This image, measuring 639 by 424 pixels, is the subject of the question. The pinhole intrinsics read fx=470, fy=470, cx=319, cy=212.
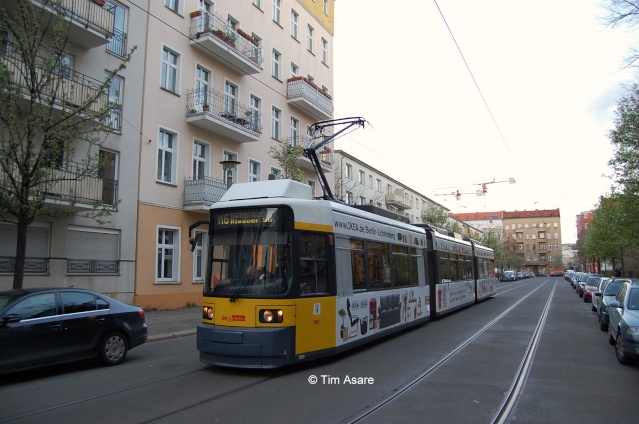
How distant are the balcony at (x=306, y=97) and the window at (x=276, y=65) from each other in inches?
31.9

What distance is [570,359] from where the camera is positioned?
30.9ft

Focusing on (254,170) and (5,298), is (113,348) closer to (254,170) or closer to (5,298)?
(5,298)

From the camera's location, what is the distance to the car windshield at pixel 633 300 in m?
9.46

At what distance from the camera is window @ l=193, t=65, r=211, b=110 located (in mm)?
22141

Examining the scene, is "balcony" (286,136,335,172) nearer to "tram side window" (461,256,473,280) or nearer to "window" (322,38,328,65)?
"window" (322,38,328,65)

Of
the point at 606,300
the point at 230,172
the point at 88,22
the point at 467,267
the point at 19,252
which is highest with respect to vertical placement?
the point at 88,22

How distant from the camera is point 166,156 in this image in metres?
20.7

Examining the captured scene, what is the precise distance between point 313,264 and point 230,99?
17780 mm

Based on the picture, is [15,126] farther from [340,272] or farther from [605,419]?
[605,419]

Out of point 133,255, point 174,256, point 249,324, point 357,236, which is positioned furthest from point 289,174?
point 249,324

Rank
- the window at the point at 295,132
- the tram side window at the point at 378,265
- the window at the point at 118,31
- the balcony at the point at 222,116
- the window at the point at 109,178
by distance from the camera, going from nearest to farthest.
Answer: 1. the tram side window at the point at 378,265
2. the window at the point at 109,178
3. the window at the point at 118,31
4. the balcony at the point at 222,116
5. the window at the point at 295,132

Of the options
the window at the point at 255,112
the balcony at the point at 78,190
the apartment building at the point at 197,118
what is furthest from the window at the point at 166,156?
the window at the point at 255,112

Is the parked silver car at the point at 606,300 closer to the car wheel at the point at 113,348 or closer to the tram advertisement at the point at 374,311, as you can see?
the tram advertisement at the point at 374,311

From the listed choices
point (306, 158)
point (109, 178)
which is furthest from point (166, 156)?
point (306, 158)
